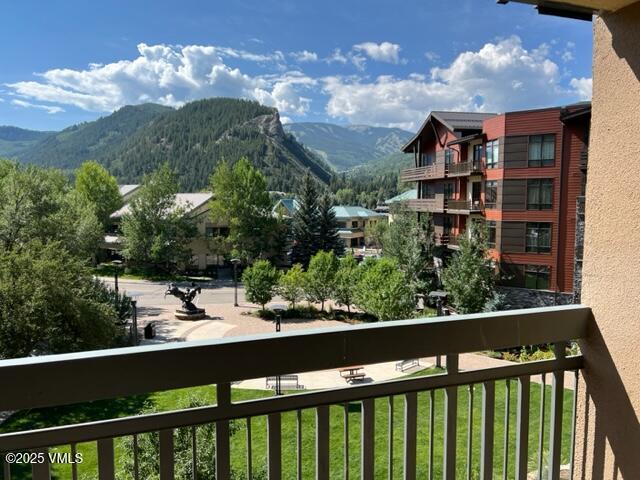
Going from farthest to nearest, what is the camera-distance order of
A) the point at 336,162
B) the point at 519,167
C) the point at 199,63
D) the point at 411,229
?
the point at 336,162
the point at 199,63
the point at 411,229
the point at 519,167

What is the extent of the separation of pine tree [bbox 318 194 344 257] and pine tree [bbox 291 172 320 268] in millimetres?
247

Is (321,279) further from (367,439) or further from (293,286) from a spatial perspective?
(367,439)

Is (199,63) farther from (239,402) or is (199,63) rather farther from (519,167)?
(239,402)

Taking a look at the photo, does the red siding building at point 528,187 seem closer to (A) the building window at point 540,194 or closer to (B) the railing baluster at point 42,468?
(A) the building window at point 540,194

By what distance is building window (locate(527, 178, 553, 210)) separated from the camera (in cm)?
1313

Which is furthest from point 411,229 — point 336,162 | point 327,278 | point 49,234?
point 336,162

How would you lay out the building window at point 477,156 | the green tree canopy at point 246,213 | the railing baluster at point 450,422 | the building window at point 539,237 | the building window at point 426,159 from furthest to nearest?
the green tree canopy at point 246,213, the building window at point 426,159, the building window at point 477,156, the building window at point 539,237, the railing baluster at point 450,422

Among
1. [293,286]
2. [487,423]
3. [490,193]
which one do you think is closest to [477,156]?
[490,193]

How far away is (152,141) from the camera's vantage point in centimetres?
9812

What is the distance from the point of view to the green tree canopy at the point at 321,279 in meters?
16.6

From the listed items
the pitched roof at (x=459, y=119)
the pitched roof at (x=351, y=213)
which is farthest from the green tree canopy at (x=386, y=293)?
the pitched roof at (x=351, y=213)

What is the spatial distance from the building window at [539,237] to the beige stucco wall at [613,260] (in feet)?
43.6

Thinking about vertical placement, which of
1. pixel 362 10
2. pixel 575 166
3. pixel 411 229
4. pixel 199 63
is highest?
pixel 199 63

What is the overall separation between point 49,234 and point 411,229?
13.3 metres
